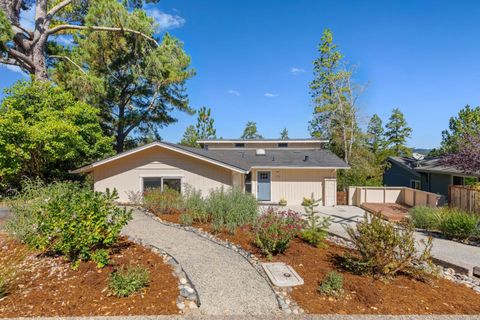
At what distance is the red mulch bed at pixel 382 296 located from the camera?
3.71m

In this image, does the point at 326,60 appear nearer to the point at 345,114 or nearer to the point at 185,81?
the point at 345,114

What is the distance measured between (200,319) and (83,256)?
3089 millimetres

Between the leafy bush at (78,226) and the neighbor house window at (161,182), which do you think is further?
the neighbor house window at (161,182)

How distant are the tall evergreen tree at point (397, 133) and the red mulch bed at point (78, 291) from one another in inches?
1649

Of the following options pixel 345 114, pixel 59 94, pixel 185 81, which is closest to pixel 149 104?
pixel 185 81

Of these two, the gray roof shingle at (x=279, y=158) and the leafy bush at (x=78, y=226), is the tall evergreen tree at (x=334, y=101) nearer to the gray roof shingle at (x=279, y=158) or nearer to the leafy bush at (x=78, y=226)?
the gray roof shingle at (x=279, y=158)

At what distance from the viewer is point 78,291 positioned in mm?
4062

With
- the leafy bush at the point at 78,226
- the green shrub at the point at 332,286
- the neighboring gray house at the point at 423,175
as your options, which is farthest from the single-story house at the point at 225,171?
the green shrub at the point at 332,286

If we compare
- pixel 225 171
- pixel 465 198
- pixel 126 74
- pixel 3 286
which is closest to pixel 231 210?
pixel 225 171

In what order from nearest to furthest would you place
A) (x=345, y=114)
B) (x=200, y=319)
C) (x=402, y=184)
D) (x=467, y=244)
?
1. (x=200, y=319)
2. (x=467, y=244)
3. (x=402, y=184)
4. (x=345, y=114)

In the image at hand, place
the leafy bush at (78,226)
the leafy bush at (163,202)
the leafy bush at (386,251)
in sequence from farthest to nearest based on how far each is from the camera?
the leafy bush at (163,202), the leafy bush at (78,226), the leafy bush at (386,251)

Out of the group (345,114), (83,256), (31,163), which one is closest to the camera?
(83,256)

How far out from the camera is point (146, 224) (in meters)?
8.45

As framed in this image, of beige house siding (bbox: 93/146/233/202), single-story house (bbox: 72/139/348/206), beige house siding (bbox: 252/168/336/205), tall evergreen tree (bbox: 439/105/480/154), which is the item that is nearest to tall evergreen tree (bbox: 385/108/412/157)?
tall evergreen tree (bbox: 439/105/480/154)
